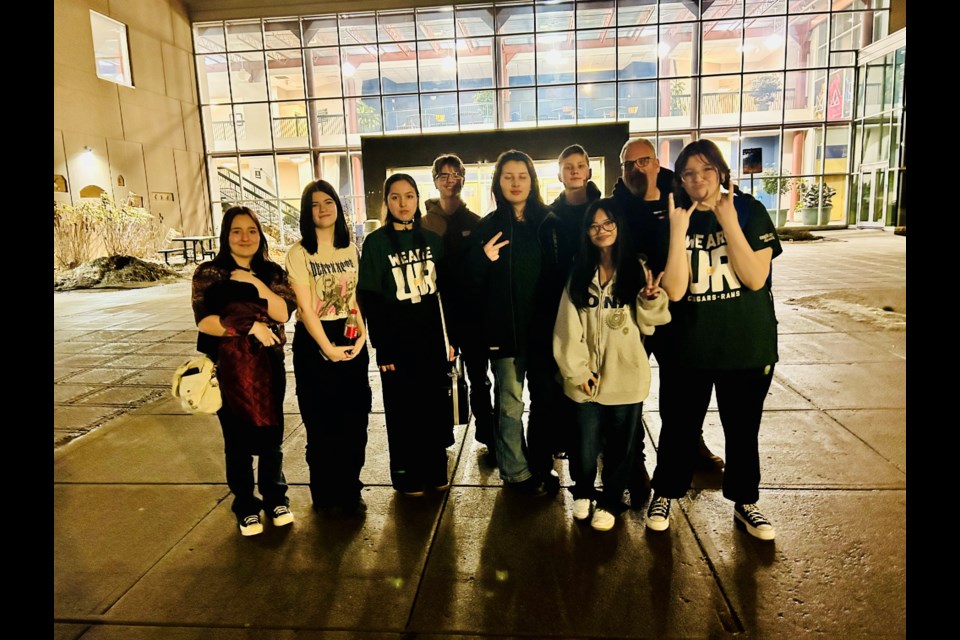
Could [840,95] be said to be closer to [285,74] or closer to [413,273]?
[285,74]

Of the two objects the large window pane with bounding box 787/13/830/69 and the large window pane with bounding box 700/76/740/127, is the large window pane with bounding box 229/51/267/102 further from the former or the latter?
the large window pane with bounding box 787/13/830/69

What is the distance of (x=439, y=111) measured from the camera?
2267 centimetres

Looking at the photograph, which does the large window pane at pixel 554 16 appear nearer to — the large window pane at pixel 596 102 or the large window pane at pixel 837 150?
the large window pane at pixel 596 102

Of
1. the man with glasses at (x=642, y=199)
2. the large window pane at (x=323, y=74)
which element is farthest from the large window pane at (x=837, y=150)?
the man with glasses at (x=642, y=199)

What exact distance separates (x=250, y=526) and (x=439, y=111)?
71.2 feet

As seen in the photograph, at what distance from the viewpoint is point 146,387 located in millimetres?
5824

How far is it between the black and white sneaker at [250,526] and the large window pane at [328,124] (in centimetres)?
2234

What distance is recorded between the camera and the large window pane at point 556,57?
72.7ft

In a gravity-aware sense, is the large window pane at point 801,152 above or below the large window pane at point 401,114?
below

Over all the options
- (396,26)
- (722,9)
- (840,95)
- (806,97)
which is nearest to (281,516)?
(396,26)

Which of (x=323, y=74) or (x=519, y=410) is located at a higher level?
(x=323, y=74)
